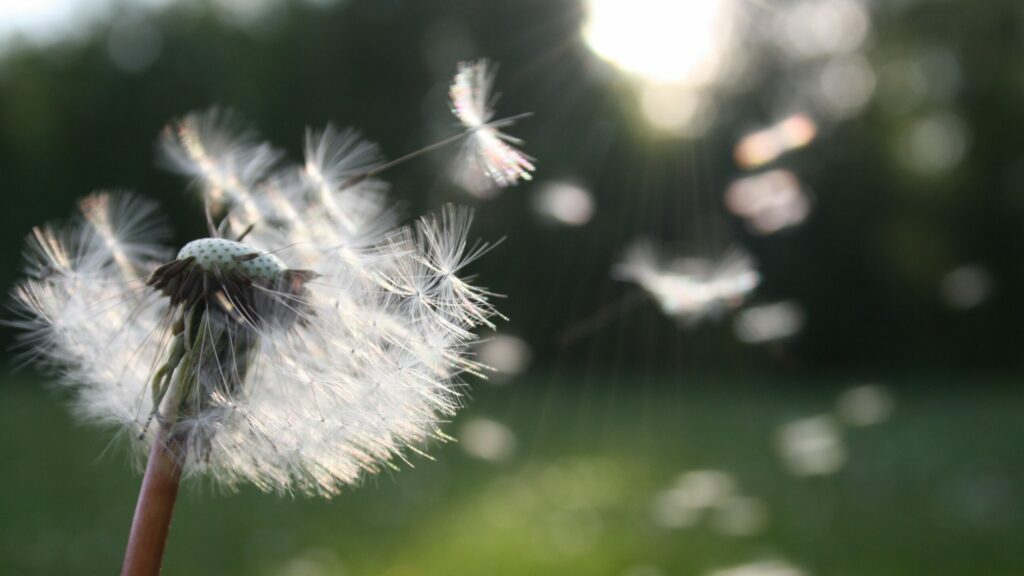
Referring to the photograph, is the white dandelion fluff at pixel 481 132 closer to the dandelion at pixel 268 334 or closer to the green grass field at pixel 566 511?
the dandelion at pixel 268 334

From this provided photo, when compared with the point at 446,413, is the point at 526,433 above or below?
above

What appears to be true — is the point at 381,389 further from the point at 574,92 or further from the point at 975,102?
the point at 975,102

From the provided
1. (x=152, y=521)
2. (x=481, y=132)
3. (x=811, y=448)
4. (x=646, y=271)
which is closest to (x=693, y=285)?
(x=646, y=271)

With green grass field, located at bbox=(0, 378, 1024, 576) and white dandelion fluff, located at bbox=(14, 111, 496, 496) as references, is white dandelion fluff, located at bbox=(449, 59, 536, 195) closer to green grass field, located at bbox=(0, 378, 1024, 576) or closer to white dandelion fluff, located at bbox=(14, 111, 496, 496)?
white dandelion fluff, located at bbox=(14, 111, 496, 496)

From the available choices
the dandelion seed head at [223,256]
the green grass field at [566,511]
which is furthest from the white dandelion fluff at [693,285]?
the green grass field at [566,511]

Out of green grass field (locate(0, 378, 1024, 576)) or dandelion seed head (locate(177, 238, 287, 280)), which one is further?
green grass field (locate(0, 378, 1024, 576))

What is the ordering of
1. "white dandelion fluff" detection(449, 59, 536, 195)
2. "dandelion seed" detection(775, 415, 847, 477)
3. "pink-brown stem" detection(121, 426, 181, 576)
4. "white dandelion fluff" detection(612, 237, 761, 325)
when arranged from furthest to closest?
"dandelion seed" detection(775, 415, 847, 477) → "white dandelion fluff" detection(612, 237, 761, 325) → "white dandelion fluff" detection(449, 59, 536, 195) → "pink-brown stem" detection(121, 426, 181, 576)

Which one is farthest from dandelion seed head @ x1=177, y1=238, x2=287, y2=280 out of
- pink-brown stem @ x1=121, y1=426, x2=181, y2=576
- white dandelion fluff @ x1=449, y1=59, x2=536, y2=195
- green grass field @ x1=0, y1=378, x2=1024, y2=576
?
green grass field @ x1=0, y1=378, x2=1024, y2=576

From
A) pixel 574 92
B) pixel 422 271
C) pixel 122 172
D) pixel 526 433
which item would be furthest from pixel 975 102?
pixel 422 271
